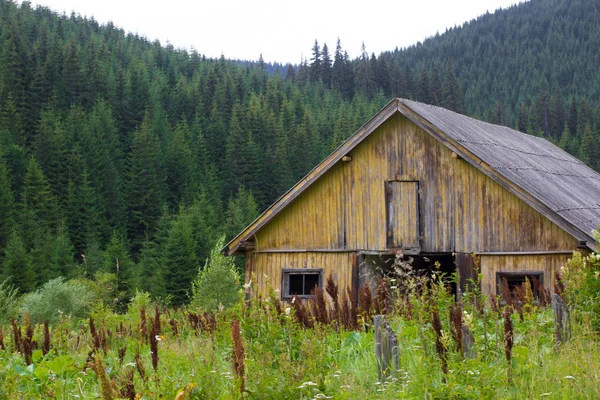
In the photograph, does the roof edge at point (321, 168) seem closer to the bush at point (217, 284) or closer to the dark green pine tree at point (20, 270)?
the bush at point (217, 284)

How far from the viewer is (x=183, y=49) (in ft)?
622

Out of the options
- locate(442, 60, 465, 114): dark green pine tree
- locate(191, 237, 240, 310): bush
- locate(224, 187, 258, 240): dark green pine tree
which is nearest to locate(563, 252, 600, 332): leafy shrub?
locate(191, 237, 240, 310): bush

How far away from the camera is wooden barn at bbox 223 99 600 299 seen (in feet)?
53.6

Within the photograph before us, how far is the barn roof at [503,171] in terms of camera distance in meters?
15.6

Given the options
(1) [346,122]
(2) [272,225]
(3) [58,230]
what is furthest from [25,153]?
(2) [272,225]

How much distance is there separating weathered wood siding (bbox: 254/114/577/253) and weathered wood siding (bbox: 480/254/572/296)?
261mm

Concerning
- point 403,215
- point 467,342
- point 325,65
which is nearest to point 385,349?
point 467,342

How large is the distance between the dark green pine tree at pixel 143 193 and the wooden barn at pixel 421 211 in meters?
65.4

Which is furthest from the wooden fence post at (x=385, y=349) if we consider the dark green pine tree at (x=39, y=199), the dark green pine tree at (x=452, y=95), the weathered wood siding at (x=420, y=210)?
the dark green pine tree at (x=452, y=95)

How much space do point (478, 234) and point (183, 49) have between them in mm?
180702

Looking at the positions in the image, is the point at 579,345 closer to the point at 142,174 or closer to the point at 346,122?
the point at 142,174

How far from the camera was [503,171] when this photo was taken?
16328 mm

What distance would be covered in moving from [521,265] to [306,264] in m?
5.61

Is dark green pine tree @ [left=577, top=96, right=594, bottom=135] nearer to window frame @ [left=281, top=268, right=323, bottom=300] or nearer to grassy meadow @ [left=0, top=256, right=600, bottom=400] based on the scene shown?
window frame @ [left=281, top=268, right=323, bottom=300]
